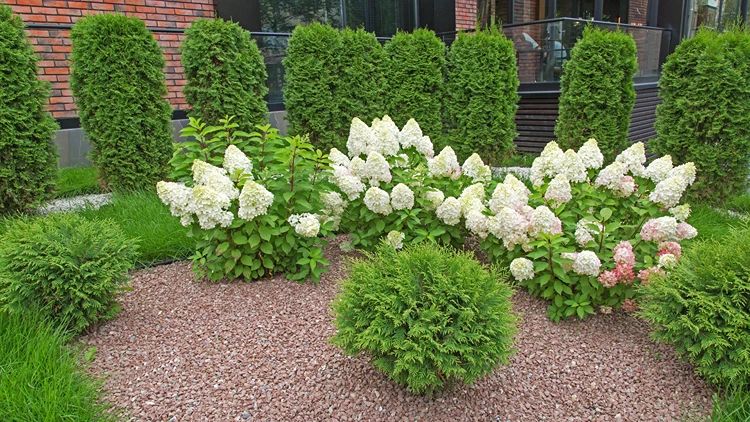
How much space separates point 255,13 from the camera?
7.23m

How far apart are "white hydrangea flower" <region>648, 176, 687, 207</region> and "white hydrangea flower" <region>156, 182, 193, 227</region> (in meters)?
2.67

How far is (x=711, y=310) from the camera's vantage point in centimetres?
219

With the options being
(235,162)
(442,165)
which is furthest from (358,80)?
(235,162)

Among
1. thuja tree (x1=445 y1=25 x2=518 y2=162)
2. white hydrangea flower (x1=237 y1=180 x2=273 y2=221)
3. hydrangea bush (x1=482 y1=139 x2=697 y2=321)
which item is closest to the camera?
hydrangea bush (x1=482 y1=139 x2=697 y2=321)

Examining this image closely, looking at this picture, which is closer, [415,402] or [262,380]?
[415,402]

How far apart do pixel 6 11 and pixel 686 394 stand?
17.7ft

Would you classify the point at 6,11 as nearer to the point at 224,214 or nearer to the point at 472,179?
the point at 224,214

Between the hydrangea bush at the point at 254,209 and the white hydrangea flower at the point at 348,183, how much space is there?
0.11 metres

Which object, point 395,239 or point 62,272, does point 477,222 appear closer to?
point 395,239

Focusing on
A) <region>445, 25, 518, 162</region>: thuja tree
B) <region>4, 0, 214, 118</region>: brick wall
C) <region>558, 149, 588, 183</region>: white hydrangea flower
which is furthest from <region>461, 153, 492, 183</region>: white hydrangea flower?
<region>4, 0, 214, 118</region>: brick wall

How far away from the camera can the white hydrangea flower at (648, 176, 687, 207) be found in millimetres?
2869

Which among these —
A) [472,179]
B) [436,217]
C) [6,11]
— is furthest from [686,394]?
[6,11]

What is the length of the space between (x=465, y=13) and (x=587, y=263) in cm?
832

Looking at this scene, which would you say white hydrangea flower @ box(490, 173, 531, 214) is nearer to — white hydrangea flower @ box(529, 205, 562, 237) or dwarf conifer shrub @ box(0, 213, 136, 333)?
white hydrangea flower @ box(529, 205, 562, 237)
